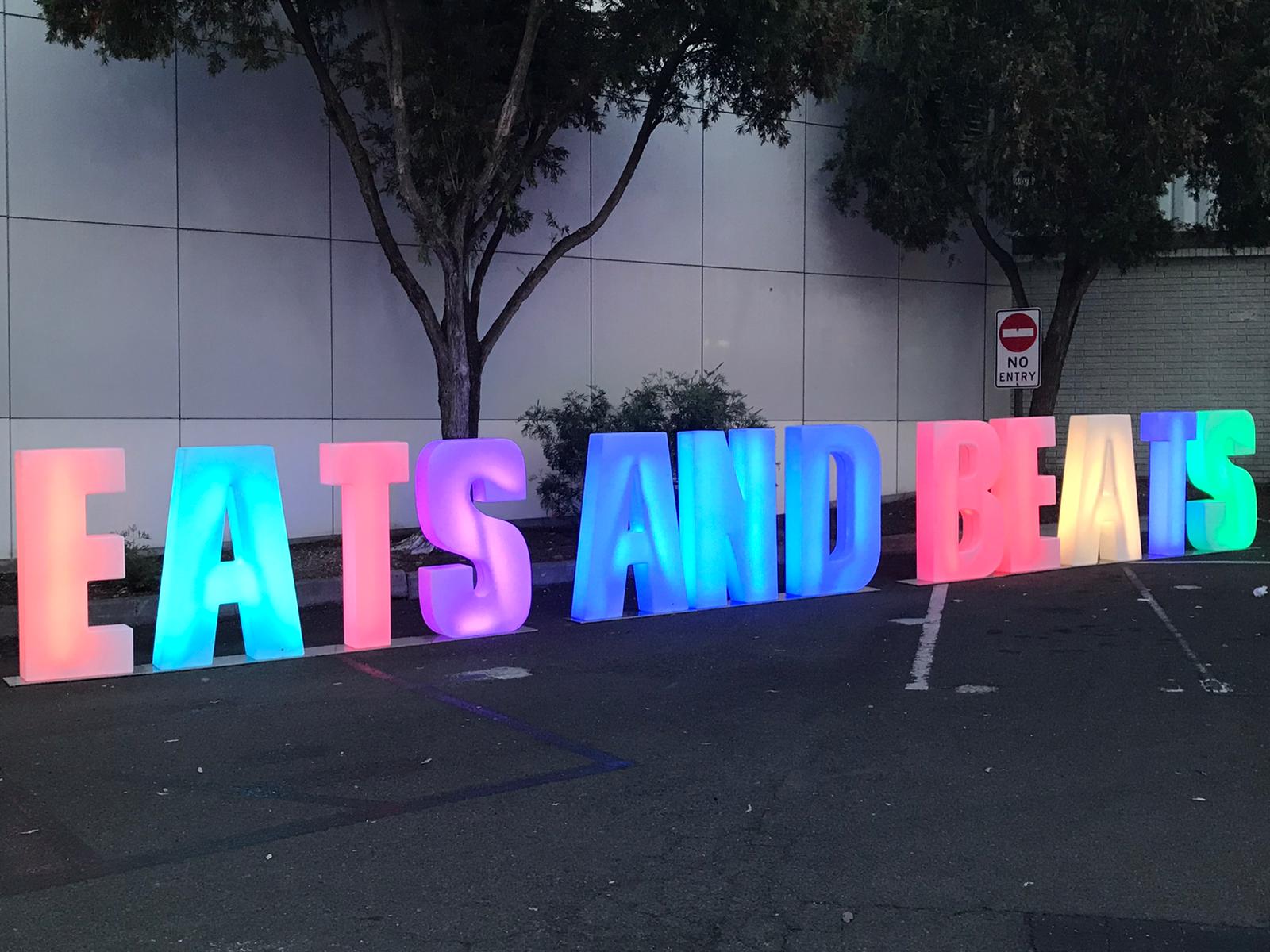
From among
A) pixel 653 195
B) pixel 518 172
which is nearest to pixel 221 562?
pixel 518 172

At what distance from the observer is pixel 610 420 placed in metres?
13.9

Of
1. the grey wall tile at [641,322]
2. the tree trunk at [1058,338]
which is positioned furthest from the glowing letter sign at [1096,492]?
the grey wall tile at [641,322]

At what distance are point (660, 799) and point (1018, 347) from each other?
11.3 meters

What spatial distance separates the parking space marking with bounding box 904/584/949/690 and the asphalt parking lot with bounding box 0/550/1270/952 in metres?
0.06

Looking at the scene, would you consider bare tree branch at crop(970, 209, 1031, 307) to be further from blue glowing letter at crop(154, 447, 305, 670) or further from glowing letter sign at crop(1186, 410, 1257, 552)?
blue glowing letter at crop(154, 447, 305, 670)

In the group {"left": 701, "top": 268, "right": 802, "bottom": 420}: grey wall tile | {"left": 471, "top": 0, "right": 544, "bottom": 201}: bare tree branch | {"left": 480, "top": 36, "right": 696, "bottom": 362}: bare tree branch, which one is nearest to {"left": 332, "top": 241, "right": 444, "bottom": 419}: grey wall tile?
{"left": 480, "top": 36, "right": 696, "bottom": 362}: bare tree branch

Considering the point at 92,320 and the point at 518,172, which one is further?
the point at 92,320

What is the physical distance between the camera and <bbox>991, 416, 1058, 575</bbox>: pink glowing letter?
39.5 ft

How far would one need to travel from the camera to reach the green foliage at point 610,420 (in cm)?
1381

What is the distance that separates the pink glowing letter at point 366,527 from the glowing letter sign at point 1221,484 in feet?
29.8

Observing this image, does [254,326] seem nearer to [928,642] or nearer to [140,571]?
[140,571]

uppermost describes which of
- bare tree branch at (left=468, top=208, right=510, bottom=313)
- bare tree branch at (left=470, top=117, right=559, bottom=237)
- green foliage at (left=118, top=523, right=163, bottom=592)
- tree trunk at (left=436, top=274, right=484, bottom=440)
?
bare tree branch at (left=470, top=117, right=559, bottom=237)

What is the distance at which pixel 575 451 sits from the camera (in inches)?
553

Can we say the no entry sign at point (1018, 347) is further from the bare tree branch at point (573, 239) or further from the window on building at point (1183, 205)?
the window on building at point (1183, 205)
